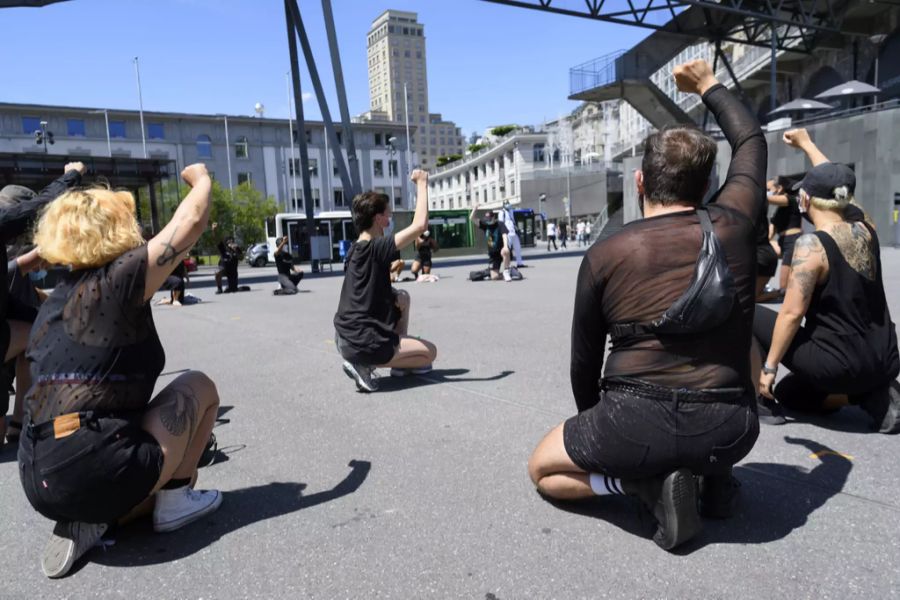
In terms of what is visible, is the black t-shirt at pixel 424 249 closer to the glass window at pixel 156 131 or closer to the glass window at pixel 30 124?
the glass window at pixel 156 131

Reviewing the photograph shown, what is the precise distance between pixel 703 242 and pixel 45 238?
8.03 feet

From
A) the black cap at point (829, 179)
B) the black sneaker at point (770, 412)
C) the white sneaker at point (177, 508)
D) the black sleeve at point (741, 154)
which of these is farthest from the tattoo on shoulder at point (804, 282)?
the white sneaker at point (177, 508)

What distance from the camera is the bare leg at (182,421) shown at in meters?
2.57

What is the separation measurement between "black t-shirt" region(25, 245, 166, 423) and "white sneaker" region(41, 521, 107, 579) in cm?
46

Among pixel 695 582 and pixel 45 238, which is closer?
pixel 695 582

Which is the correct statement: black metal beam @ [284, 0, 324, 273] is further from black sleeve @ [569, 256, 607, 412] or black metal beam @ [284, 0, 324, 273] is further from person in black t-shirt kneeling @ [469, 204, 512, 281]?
black sleeve @ [569, 256, 607, 412]

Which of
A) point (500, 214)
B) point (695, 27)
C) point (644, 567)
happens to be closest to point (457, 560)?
point (644, 567)

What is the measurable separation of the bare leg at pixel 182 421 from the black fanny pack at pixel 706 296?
194 centimetres

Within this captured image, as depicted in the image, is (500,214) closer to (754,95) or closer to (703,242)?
(703,242)

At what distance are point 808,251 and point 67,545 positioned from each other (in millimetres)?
3804

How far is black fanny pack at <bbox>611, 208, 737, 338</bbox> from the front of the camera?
222cm

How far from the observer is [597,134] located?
Answer: 91.2 m

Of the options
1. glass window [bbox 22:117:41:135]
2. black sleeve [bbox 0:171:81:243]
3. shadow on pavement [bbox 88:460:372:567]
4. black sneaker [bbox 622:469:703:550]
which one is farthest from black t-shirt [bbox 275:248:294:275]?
glass window [bbox 22:117:41:135]

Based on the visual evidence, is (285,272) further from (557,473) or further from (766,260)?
(557,473)
